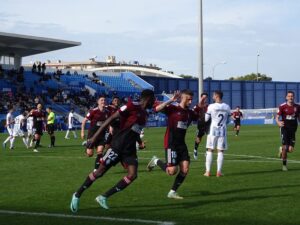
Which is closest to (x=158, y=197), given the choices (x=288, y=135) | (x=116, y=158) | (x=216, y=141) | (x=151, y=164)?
(x=116, y=158)

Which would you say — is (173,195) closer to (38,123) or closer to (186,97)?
(186,97)

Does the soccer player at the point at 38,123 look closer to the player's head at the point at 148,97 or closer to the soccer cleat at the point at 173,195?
the soccer cleat at the point at 173,195

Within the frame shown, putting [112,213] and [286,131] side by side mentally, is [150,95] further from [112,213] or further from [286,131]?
[286,131]

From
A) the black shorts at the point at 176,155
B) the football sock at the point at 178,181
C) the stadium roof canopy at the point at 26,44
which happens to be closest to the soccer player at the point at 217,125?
the black shorts at the point at 176,155

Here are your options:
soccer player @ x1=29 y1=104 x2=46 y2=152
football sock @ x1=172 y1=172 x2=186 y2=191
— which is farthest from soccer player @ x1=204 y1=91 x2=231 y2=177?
soccer player @ x1=29 y1=104 x2=46 y2=152

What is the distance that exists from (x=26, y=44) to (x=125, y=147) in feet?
168

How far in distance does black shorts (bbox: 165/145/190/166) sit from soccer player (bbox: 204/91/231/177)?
3.22m

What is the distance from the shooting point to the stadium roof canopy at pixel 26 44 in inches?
2141

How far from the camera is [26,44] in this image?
57.8 m

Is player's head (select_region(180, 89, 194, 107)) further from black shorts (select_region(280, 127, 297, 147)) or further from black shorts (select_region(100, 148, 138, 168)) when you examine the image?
black shorts (select_region(280, 127, 297, 147))

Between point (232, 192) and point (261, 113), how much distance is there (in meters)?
58.5

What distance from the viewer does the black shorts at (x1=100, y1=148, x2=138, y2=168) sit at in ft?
29.3

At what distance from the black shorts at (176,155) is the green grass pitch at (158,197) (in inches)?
29.1

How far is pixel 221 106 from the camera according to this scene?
44.4 ft
